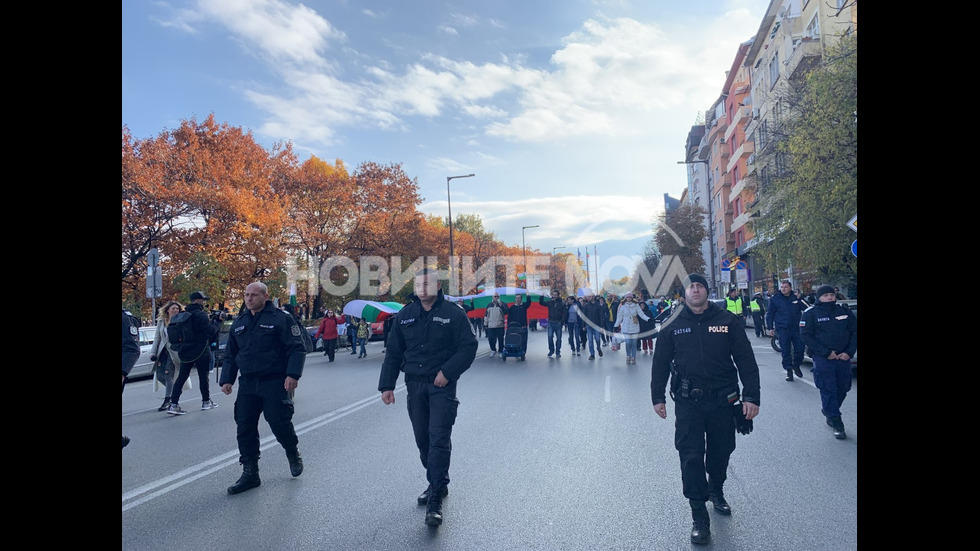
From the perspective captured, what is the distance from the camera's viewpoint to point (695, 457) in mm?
4258

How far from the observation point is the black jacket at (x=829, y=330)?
7.32m

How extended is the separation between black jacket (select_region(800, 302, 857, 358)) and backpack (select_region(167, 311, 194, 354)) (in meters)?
8.74

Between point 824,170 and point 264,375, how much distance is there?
15916 millimetres

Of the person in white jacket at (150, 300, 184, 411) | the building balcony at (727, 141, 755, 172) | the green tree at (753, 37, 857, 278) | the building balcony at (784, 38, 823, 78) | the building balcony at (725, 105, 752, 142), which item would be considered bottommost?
the person in white jacket at (150, 300, 184, 411)

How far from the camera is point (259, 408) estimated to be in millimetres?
5641

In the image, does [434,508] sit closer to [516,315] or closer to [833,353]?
[833,353]

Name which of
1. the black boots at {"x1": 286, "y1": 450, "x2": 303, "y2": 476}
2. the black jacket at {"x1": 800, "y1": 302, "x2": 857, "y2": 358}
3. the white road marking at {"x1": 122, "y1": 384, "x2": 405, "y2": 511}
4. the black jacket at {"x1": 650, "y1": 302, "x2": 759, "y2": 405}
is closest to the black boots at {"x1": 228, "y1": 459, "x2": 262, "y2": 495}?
the black boots at {"x1": 286, "y1": 450, "x2": 303, "y2": 476}

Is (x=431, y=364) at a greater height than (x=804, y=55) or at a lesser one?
lesser

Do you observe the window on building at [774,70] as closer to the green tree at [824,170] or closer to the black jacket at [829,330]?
the green tree at [824,170]

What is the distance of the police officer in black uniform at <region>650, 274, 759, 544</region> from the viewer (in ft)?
14.4

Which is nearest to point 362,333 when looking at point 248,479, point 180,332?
point 180,332

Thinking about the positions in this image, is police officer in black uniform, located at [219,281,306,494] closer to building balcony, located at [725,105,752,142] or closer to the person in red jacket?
the person in red jacket

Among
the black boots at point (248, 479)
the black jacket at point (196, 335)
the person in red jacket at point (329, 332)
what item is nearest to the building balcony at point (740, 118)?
the person in red jacket at point (329, 332)
